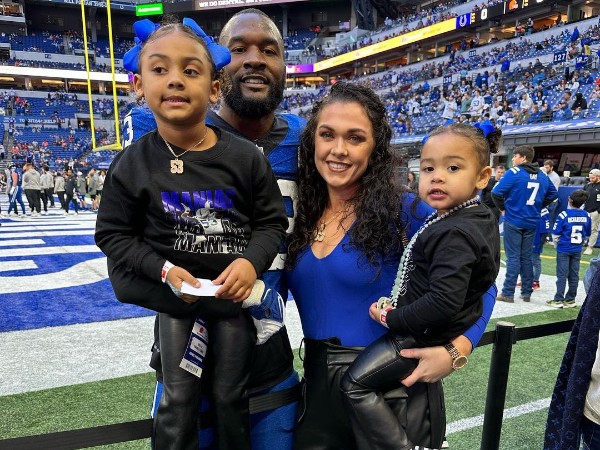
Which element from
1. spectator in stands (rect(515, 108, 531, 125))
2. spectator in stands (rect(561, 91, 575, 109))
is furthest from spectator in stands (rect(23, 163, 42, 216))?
spectator in stands (rect(561, 91, 575, 109))

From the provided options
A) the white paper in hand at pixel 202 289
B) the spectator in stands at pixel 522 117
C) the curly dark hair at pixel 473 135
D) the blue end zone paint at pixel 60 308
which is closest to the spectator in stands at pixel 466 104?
the spectator in stands at pixel 522 117

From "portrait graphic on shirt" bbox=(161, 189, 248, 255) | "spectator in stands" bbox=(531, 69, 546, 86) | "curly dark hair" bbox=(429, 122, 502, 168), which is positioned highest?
"spectator in stands" bbox=(531, 69, 546, 86)

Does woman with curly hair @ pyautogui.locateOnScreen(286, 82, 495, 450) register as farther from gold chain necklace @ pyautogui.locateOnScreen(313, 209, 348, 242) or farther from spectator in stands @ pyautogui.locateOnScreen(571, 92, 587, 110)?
spectator in stands @ pyautogui.locateOnScreen(571, 92, 587, 110)

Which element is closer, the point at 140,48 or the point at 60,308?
the point at 140,48

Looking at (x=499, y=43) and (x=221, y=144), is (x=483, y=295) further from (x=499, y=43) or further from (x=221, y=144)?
(x=499, y=43)

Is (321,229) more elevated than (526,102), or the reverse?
(526,102)

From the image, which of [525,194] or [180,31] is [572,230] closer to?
[525,194]

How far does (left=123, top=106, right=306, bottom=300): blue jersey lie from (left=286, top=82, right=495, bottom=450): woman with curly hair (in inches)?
2.5

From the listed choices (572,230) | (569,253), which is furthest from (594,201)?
(569,253)

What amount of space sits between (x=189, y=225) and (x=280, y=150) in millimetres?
571

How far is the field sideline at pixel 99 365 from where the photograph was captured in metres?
2.99

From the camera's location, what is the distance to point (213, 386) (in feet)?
4.27

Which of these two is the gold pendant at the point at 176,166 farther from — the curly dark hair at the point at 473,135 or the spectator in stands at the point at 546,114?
the spectator in stands at the point at 546,114

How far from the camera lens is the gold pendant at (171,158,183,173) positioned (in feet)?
4.21
